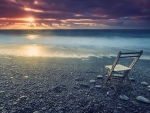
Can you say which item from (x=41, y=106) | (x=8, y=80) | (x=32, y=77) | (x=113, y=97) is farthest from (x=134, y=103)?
(x=8, y=80)

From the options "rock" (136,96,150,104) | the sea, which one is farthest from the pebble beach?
the sea

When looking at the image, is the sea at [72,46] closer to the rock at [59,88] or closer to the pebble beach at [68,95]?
the pebble beach at [68,95]

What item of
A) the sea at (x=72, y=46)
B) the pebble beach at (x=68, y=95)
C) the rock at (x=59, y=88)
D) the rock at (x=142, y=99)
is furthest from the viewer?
the sea at (x=72, y=46)

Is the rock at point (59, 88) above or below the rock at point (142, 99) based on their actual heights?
below

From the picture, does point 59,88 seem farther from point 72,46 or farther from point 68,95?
point 72,46

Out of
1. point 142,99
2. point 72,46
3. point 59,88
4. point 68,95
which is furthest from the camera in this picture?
point 72,46

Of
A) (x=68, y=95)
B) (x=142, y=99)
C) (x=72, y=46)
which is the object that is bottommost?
(x=72, y=46)

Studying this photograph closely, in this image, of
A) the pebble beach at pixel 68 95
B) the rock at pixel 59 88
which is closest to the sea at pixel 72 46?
the pebble beach at pixel 68 95

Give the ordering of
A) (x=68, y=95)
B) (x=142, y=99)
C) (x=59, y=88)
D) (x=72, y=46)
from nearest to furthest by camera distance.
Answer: (x=142, y=99)
(x=68, y=95)
(x=59, y=88)
(x=72, y=46)

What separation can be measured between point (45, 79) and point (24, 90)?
170cm

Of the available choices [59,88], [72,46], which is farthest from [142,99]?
[72,46]

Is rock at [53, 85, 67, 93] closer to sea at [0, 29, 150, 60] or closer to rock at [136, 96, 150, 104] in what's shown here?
rock at [136, 96, 150, 104]

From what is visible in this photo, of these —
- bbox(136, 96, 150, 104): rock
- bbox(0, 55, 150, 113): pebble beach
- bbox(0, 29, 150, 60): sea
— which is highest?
bbox(136, 96, 150, 104): rock

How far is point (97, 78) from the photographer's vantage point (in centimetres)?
835
